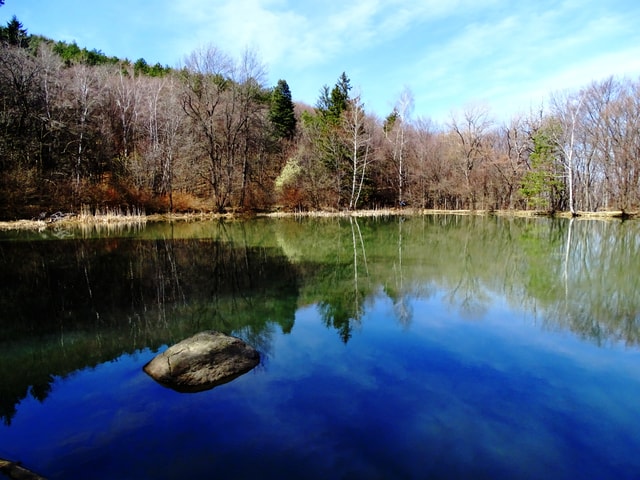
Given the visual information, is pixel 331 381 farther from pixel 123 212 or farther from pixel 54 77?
pixel 54 77

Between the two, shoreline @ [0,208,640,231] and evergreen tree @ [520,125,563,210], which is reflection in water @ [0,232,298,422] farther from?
evergreen tree @ [520,125,563,210]

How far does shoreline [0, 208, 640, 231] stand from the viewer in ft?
72.3

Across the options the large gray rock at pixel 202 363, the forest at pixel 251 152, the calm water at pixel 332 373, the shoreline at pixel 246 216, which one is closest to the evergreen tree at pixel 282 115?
the forest at pixel 251 152

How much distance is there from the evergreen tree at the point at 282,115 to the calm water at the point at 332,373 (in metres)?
34.3

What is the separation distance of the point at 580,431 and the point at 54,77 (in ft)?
107

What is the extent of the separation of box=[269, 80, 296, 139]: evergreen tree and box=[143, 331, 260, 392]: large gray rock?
129 ft

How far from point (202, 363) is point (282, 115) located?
4192 cm

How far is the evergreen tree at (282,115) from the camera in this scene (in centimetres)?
4362

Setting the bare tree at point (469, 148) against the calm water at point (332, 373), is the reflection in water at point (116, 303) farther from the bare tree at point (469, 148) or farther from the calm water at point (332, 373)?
the bare tree at point (469, 148)

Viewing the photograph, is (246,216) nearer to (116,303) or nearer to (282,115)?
(282,115)

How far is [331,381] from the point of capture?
16.0 ft

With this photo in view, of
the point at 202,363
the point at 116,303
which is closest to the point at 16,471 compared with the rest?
the point at 202,363

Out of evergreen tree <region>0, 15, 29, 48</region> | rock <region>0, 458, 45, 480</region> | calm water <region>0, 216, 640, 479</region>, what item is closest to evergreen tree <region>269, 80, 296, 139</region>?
evergreen tree <region>0, 15, 29, 48</region>

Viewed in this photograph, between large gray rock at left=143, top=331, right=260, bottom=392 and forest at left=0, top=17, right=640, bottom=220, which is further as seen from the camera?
forest at left=0, top=17, right=640, bottom=220
